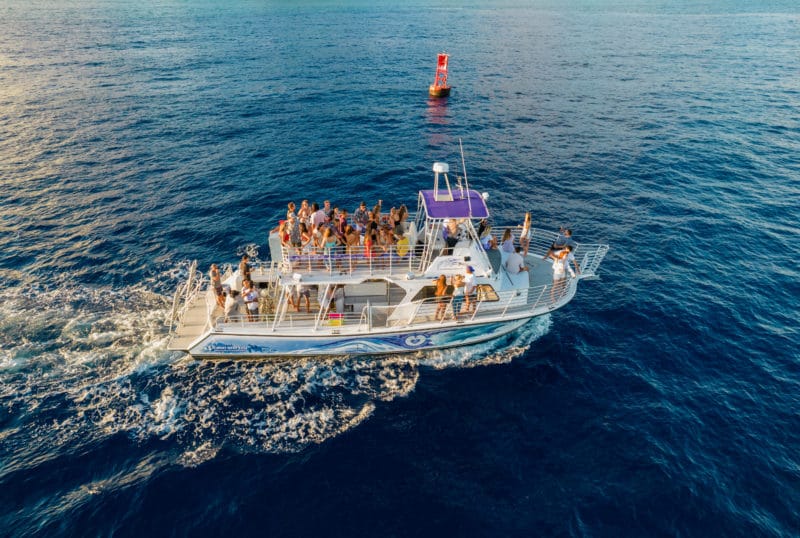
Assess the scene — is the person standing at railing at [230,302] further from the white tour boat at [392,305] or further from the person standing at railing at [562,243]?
the person standing at railing at [562,243]

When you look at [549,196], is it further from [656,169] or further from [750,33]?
[750,33]

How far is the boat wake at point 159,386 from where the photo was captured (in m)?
16.1

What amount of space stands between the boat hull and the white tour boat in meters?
0.04

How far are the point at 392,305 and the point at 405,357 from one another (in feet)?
8.27

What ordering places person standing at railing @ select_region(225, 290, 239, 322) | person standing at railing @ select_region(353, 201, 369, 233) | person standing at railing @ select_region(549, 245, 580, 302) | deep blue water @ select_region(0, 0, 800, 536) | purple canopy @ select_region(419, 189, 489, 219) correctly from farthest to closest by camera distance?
person standing at railing @ select_region(353, 201, 369, 233), person standing at railing @ select_region(549, 245, 580, 302), person standing at railing @ select_region(225, 290, 239, 322), purple canopy @ select_region(419, 189, 489, 219), deep blue water @ select_region(0, 0, 800, 536)

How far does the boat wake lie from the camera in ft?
52.9

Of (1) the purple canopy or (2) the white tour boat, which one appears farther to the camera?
(2) the white tour boat

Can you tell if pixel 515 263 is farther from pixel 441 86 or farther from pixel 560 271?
pixel 441 86

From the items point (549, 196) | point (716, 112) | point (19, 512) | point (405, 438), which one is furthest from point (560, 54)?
point (19, 512)

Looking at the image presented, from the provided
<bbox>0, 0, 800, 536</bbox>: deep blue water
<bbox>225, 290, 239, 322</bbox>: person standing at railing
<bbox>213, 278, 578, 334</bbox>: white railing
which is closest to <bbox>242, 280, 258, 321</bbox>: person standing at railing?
<bbox>213, 278, 578, 334</bbox>: white railing

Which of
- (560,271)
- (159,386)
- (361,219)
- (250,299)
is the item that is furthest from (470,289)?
(159,386)

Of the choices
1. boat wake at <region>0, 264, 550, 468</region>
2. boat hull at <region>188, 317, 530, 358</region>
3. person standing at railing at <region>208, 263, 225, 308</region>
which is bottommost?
boat wake at <region>0, 264, 550, 468</region>

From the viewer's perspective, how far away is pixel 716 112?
161 ft

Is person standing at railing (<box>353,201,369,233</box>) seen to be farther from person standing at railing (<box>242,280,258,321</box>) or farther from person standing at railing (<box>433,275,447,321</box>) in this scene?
person standing at railing (<box>242,280,258,321</box>)
